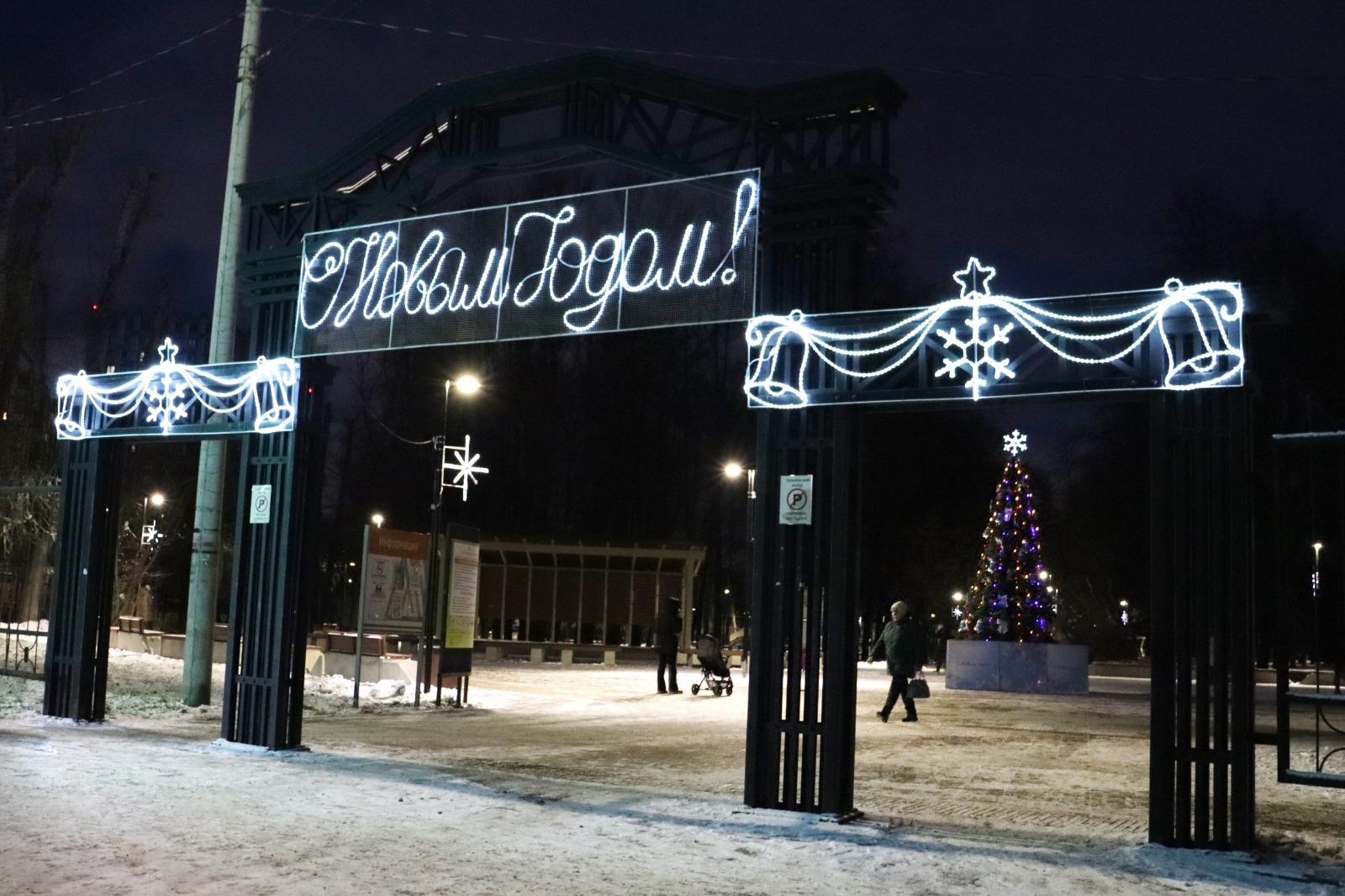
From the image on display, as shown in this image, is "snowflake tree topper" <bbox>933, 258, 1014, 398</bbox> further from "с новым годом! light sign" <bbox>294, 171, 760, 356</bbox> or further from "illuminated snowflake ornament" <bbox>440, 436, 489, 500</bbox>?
"illuminated snowflake ornament" <bbox>440, 436, 489, 500</bbox>

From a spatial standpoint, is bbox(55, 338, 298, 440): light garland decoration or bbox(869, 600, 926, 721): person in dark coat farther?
bbox(869, 600, 926, 721): person in dark coat

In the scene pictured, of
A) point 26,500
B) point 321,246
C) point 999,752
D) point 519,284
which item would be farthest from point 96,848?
point 26,500

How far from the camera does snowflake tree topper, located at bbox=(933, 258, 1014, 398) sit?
9.15m

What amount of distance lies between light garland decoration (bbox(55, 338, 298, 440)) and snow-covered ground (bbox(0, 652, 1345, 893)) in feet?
9.97

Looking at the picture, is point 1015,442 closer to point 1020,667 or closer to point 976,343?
point 1020,667

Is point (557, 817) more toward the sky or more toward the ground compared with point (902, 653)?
more toward the ground

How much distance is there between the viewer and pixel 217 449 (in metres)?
17.1

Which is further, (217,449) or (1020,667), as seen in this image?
(1020,667)

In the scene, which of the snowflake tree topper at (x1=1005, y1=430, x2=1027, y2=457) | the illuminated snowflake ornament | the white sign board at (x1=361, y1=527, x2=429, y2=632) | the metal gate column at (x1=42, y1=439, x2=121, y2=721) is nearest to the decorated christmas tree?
the snowflake tree topper at (x1=1005, y1=430, x2=1027, y2=457)

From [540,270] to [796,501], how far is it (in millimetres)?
3155

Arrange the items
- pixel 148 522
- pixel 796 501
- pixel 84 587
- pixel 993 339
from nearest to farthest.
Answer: pixel 993 339 < pixel 796 501 < pixel 84 587 < pixel 148 522

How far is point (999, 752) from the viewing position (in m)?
14.5

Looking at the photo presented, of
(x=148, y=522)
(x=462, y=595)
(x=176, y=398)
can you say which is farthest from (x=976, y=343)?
(x=148, y=522)

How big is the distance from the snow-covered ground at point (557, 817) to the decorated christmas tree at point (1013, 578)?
1340cm
